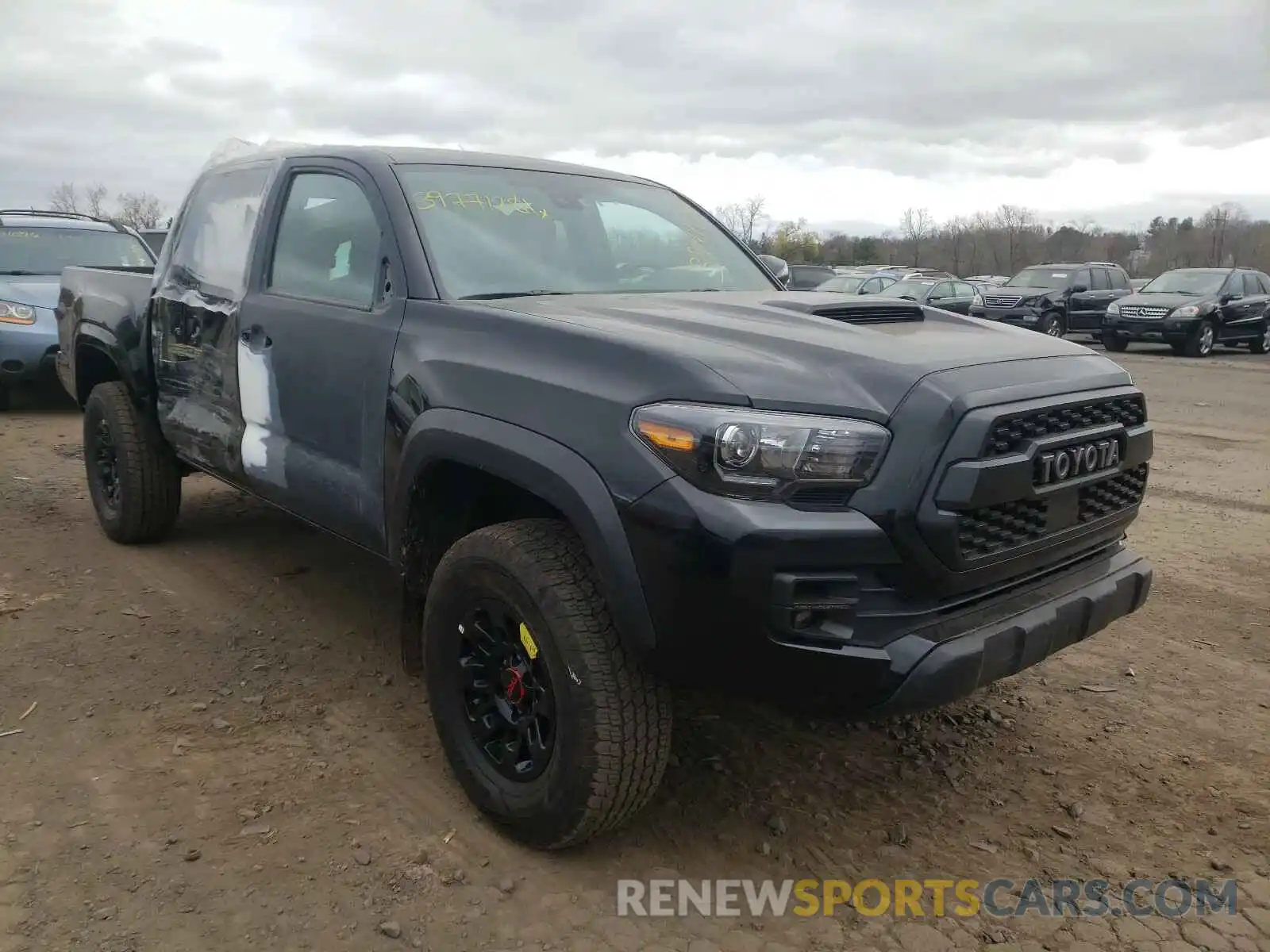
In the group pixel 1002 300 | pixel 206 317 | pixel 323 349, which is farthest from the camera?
pixel 1002 300

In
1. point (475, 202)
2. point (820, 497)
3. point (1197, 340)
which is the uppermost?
point (475, 202)

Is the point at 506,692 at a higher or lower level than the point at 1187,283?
lower

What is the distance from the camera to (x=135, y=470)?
4738 millimetres

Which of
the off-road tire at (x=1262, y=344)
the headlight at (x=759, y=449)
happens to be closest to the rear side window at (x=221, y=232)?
the headlight at (x=759, y=449)

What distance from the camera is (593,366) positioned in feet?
7.92

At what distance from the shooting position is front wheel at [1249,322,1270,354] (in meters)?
18.8

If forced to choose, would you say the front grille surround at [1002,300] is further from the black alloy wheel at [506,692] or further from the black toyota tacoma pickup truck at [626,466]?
the black alloy wheel at [506,692]

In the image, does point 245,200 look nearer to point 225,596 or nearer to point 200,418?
point 200,418

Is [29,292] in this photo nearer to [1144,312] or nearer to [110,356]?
[110,356]

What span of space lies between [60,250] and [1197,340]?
17456mm

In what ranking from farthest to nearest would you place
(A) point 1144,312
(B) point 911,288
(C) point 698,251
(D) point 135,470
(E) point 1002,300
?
(B) point 911,288 → (E) point 1002,300 → (A) point 1144,312 → (D) point 135,470 → (C) point 698,251

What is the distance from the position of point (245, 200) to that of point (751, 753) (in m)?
2.89

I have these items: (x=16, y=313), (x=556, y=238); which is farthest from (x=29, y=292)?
(x=556, y=238)

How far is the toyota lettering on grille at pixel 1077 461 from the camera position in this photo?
2.44 metres
